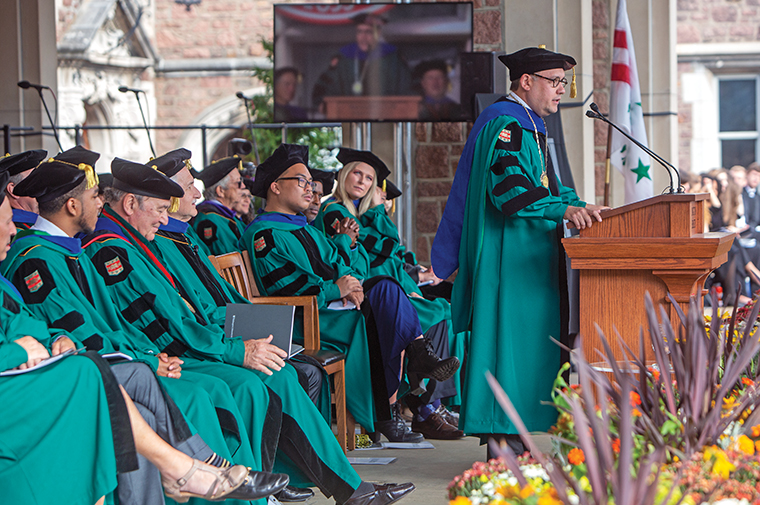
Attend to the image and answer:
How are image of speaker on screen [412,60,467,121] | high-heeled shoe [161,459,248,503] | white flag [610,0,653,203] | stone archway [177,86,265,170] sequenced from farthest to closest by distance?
stone archway [177,86,265,170] → image of speaker on screen [412,60,467,121] → white flag [610,0,653,203] → high-heeled shoe [161,459,248,503]

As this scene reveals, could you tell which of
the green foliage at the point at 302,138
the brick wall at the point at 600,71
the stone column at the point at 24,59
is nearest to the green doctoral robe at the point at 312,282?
the brick wall at the point at 600,71

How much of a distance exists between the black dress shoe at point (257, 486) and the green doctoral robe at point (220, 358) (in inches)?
12.4

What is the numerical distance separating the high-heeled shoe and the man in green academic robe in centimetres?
110

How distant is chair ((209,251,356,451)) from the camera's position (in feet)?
12.0

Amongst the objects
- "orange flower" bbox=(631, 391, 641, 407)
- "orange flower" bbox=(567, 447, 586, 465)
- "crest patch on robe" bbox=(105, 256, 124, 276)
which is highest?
"crest patch on robe" bbox=(105, 256, 124, 276)

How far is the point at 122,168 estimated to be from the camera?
9.69 ft

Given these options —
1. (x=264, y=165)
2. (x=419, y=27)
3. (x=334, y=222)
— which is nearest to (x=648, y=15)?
(x=419, y=27)

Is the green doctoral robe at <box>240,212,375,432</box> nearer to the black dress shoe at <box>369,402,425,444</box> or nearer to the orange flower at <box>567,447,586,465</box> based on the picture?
the black dress shoe at <box>369,402,425,444</box>

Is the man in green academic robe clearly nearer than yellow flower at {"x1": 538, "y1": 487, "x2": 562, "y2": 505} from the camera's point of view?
No

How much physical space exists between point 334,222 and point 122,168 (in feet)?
5.87

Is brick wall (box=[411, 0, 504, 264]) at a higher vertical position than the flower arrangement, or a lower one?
higher

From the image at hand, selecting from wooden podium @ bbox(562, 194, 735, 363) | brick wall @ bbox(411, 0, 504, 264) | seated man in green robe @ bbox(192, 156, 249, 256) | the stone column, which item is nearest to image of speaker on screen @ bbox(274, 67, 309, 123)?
seated man in green robe @ bbox(192, 156, 249, 256)

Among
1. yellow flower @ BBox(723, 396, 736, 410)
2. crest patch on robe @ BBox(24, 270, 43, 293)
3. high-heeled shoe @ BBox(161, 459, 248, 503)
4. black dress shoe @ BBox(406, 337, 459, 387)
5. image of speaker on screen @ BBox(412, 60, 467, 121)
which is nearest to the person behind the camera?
yellow flower @ BBox(723, 396, 736, 410)

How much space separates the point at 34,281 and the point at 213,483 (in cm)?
80
